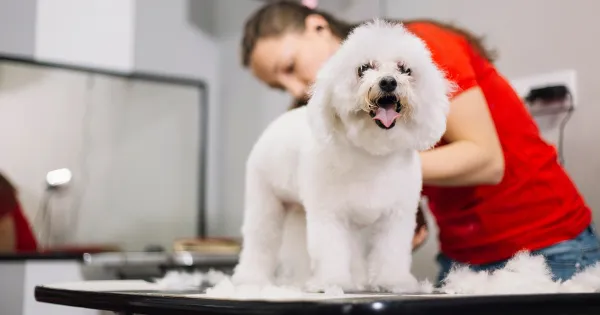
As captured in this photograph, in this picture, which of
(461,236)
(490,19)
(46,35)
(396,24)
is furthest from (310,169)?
(46,35)

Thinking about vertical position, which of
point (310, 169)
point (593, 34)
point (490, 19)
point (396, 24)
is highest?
point (490, 19)

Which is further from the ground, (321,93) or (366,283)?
(321,93)

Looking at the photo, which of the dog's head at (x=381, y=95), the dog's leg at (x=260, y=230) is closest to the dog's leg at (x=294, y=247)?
the dog's leg at (x=260, y=230)

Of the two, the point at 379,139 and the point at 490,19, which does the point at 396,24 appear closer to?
the point at 379,139

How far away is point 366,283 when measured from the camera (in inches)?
31.0

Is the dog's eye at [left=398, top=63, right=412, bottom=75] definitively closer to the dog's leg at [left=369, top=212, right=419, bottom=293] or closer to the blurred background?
the dog's leg at [left=369, top=212, right=419, bottom=293]

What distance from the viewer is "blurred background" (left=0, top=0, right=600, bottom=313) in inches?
58.1

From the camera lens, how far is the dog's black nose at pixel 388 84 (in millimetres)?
651

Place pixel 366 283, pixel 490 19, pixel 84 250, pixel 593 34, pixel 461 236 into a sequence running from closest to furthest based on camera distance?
pixel 366 283 < pixel 461 236 < pixel 593 34 < pixel 490 19 < pixel 84 250

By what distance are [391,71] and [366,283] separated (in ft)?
0.89

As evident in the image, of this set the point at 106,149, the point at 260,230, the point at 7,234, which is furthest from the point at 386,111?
the point at 106,149

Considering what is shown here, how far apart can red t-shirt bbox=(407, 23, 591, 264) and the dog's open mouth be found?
39 cm

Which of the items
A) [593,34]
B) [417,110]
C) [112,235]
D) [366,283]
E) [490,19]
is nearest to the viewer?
[417,110]

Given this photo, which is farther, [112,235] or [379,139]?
[112,235]
